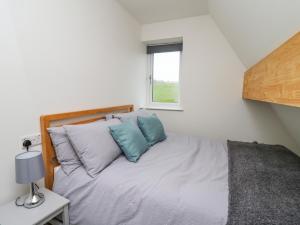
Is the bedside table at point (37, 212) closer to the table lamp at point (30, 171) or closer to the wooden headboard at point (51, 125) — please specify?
the table lamp at point (30, 171)

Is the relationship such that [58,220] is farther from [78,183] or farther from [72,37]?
[72,37]

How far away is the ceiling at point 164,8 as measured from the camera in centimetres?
237

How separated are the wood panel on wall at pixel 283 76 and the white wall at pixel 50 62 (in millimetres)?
1721

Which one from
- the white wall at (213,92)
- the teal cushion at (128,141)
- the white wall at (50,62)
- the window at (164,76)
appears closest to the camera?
the white wall at (50,62)

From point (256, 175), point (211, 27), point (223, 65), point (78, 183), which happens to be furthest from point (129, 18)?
point (256, 175)

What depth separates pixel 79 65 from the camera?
71.6 inches

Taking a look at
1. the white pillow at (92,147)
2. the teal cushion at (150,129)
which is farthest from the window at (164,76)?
the white pillow at (92,147)

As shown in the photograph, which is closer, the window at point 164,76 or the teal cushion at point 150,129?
the teal cushion at point 150,129

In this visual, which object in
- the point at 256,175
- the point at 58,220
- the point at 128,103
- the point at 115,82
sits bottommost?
the point at 58,220

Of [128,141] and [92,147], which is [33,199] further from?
[128,141]

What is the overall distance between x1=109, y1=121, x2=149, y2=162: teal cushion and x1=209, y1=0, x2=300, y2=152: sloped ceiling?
1456mm

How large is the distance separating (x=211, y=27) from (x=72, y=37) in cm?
200

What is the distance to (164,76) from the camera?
10.7 ft

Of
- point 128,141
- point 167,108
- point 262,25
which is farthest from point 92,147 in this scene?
point 167,108
